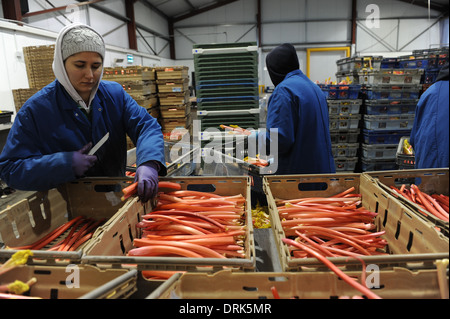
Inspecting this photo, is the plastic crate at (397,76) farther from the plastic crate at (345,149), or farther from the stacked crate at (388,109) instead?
the plastic crate at (345,149)

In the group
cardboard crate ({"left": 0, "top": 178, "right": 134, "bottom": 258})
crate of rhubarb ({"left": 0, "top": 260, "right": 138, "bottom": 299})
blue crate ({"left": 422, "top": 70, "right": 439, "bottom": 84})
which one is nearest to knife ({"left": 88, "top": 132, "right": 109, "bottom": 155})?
cardboard crate ({"left": 0, "top": 178, "right": 134, "bottom": 258})

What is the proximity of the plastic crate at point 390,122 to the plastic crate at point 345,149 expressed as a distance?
520 mm

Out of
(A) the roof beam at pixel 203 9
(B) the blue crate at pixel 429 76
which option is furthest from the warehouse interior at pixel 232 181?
(A) the roof beam at pixel 203 9

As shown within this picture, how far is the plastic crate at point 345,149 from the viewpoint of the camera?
6801 mm

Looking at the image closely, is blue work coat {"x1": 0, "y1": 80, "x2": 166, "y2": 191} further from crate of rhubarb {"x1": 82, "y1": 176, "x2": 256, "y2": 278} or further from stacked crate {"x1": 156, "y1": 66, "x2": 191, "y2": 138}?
stacked crate {"x1": 156, "y1": 66, "x2": 191, "y2": 138}

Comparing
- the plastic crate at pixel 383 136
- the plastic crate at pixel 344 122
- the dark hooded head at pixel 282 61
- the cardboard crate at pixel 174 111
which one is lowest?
the plastic crate at pixel 383 136

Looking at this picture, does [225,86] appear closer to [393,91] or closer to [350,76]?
[393,91]

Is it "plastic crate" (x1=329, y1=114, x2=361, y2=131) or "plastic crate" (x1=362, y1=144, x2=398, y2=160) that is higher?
"plastic crate" (x1=329, y1=114, x2=361, y2=131)

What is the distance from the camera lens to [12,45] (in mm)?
6438

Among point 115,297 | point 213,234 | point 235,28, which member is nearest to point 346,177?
point 213,234

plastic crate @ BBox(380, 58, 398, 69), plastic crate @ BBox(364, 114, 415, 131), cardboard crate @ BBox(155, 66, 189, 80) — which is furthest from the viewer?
plastic crate @ BBox(380, 58, 398, 69)

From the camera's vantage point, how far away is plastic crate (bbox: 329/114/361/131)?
6.69 meters

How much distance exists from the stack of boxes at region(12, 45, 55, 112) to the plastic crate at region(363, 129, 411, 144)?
23.1ft

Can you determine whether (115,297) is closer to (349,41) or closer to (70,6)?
(70,6)
